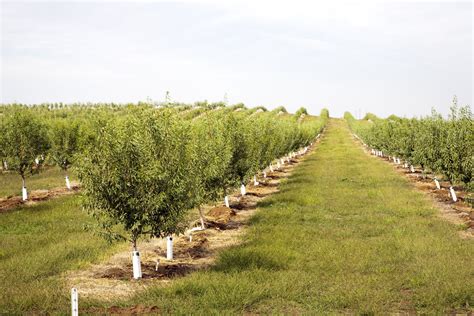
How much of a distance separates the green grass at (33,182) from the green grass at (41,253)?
12.5 metres

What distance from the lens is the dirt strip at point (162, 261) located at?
18.4 meters

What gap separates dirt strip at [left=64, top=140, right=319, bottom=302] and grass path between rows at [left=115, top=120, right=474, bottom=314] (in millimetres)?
1187

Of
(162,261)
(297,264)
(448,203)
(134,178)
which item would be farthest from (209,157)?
(448,203)

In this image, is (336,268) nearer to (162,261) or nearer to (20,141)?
(162,261)

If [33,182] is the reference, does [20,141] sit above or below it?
above

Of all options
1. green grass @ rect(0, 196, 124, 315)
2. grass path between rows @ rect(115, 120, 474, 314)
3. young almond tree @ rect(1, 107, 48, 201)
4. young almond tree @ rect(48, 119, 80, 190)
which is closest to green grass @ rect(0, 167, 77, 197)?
young almond tree @ rect(48, 119, 80, 190)

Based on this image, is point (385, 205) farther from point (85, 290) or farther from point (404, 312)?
point (85, 290)

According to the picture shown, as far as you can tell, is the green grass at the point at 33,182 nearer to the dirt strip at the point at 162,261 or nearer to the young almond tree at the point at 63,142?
the young almond tree at the point at 63,142

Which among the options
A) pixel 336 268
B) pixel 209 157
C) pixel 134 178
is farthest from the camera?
pixel 209 157

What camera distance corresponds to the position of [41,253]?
23.7 meters

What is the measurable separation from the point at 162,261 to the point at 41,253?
245 inches

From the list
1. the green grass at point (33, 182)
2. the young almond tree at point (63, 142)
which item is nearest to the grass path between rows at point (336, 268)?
the green grass at point (33, 182)

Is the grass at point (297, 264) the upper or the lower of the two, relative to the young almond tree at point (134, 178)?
lower

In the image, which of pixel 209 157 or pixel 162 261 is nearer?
pixel 162 261
